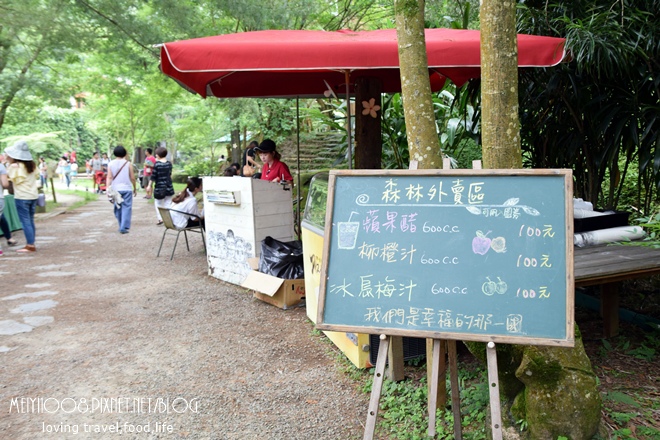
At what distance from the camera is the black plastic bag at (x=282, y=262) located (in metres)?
5.66

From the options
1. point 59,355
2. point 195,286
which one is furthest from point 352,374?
point 195,286

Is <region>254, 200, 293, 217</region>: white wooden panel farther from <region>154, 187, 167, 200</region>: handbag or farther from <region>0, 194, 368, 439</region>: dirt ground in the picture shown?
<region>154, 187, 167, 200</region>: handbag

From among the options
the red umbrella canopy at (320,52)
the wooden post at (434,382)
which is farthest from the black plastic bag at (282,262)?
the wooden post at (434,382)

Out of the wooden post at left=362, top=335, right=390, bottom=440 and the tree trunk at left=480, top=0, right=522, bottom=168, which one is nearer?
the wooden post at left=362, top=335, right=390, bottom=440

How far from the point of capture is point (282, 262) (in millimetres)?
5645

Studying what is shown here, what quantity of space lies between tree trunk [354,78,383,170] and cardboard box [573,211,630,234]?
7.70ft

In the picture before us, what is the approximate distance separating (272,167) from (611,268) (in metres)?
4.13

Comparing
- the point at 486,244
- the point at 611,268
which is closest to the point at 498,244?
the point at 486,244

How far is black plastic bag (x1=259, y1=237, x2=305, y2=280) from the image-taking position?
566cm

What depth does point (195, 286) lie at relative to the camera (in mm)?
6617

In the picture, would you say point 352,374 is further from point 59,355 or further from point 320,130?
point 320,130

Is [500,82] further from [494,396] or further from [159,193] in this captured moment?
[159,193]

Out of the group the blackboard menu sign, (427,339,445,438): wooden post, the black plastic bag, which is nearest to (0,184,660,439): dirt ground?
the black plastic bag

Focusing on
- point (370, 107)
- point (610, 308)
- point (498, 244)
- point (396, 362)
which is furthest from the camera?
point (370, 107)
